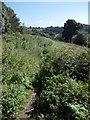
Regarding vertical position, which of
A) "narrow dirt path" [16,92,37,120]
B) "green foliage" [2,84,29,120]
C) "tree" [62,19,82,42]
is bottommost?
"narrow dirt path" [16,92,37,120]

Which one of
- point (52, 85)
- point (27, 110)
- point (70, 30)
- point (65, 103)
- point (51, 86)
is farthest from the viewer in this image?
point (70, 30)

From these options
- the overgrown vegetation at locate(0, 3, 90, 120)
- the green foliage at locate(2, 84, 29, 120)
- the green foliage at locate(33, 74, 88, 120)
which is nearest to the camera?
the green foliage at locate(33, 74, 88, 120)

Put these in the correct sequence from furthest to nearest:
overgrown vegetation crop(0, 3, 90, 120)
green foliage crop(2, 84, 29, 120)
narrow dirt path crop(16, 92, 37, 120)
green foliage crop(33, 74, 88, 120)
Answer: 1. narrow dirt path crop(16, 92, 37, 120)
2. green foliage crop(2, 84, 29, 120)
3. overgrown vegetation crop(0, 3, 90, 120)
4. green foliage crop(33, 74, 88, 120)

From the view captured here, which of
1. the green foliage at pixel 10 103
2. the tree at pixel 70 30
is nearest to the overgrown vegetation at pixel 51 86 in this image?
the green foliage at pixel 10 103

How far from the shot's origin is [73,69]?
9.55 metres

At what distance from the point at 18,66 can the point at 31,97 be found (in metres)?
2.29

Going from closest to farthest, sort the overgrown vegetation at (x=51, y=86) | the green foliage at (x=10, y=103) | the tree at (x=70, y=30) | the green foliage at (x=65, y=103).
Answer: the green foliage at (x=65, y=103), the overgrown vegetation at (x=51, y=86), the green foliage at (x=10, y=103), the tree at (x=70, y=30)

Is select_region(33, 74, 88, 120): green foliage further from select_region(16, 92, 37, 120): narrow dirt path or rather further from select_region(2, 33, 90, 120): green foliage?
select_region(16, 92, 37, 120): narrow dirt path

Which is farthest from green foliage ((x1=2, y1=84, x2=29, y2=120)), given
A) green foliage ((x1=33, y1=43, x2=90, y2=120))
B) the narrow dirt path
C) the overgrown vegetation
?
green foliage ((x1=33, y1=43, x2=90, y2=120))

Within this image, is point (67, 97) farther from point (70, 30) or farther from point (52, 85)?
point (70, 30)

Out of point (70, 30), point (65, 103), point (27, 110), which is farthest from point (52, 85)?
point (70, 30)

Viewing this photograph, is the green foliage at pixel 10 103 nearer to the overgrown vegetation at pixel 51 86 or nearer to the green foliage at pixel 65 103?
the overgrown vegetation at pixel 51 86

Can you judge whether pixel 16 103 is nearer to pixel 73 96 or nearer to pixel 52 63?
pixel 73 96

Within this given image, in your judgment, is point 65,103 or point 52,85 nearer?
point 65,103
